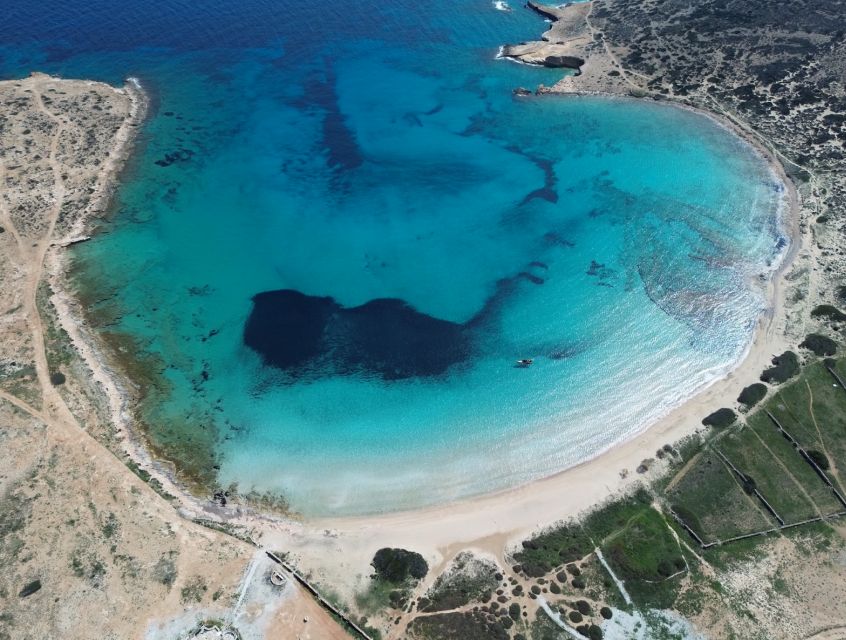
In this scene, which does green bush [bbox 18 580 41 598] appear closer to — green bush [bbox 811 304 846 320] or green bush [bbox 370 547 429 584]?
green bush [bbox 370 547 429 584]

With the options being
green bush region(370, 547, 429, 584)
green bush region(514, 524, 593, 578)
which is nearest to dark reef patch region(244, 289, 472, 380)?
green bush region(370, 547, 429, 584)

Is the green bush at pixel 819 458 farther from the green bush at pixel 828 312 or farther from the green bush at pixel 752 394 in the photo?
the green bush at pixel 828 312

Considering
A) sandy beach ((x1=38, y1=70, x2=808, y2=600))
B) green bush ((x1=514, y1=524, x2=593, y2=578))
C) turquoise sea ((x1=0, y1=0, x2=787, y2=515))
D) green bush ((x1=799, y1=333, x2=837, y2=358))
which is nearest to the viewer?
green bush ((x1=514, y1=524, x2=593, y2=578))

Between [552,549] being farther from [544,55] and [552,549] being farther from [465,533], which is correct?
[544,55]

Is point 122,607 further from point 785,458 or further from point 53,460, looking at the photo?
point 785,458

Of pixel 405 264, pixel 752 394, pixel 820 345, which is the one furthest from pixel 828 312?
pixel 405 264

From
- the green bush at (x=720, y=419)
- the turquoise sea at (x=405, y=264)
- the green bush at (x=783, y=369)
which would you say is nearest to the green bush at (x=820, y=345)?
the green bush at (x=783, y=369)
